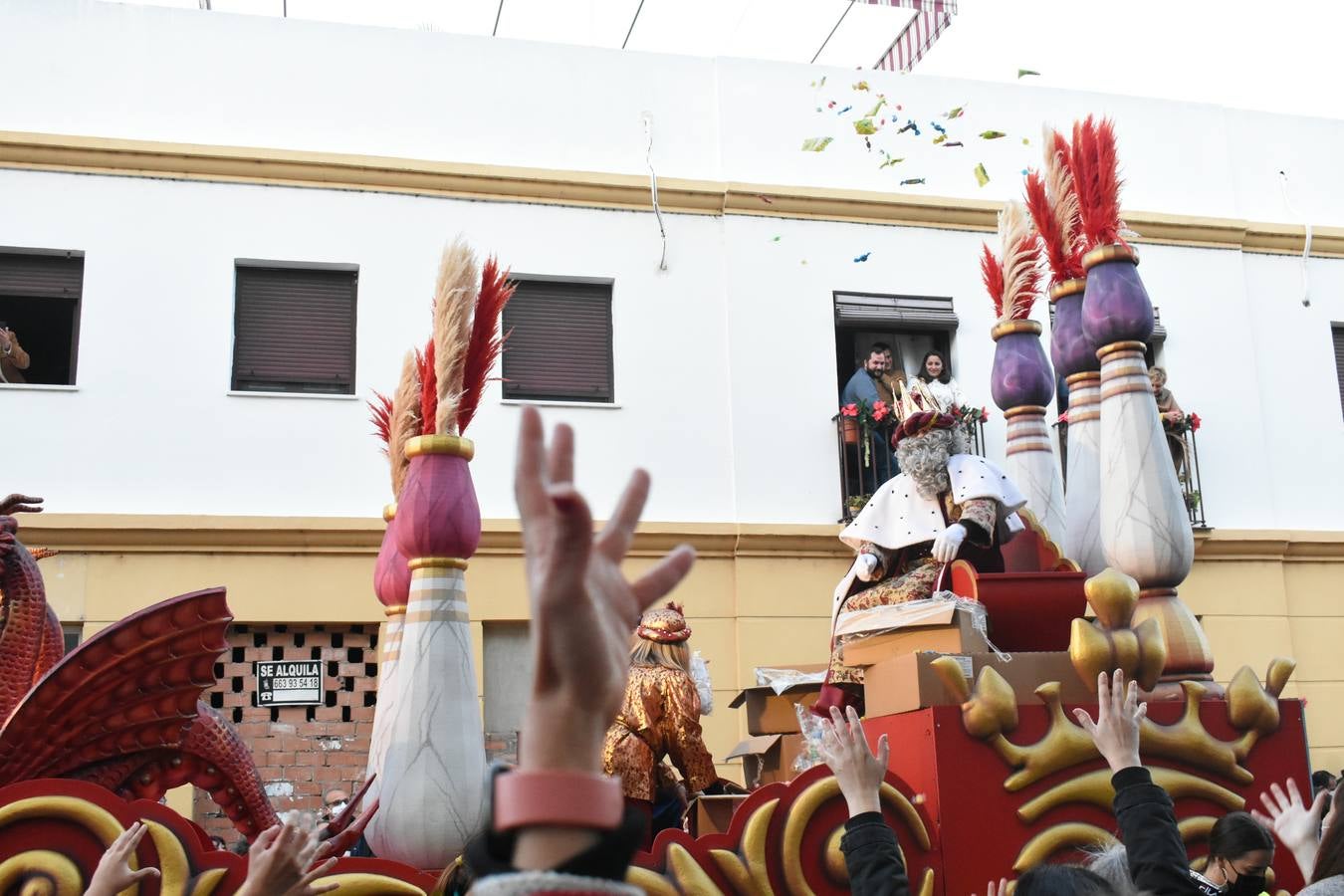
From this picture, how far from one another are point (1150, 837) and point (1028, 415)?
376 centimetres

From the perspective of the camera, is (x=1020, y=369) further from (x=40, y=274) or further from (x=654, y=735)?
(x=40, y=274)

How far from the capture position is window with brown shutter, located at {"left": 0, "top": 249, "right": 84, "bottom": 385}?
10539mm

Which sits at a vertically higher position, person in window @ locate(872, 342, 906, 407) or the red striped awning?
the red striped awning

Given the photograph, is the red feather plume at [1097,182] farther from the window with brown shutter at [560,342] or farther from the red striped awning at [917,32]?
the red striped awning at [917,32]

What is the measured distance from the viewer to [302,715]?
10.4m

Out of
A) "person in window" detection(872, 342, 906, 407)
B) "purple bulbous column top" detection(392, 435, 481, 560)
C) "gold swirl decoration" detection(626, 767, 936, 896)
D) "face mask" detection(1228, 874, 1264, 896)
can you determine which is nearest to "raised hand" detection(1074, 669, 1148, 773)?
"face mask" detection(1228, 874, 1264, 896)

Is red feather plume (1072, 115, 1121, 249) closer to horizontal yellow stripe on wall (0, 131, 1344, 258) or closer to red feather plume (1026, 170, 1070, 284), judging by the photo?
red feather plume (1026, 170, 1070, 284)

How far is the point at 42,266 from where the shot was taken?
10.6 meters

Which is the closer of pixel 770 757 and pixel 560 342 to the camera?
pixel 770 757

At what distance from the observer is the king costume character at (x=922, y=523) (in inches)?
213

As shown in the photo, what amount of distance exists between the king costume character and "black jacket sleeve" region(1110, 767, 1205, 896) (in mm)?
2416

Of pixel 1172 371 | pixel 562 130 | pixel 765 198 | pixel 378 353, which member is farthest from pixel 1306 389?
pixel 378 353

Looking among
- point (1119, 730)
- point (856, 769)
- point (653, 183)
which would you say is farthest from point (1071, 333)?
point (653, 183)

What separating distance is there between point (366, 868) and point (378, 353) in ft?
24.7
